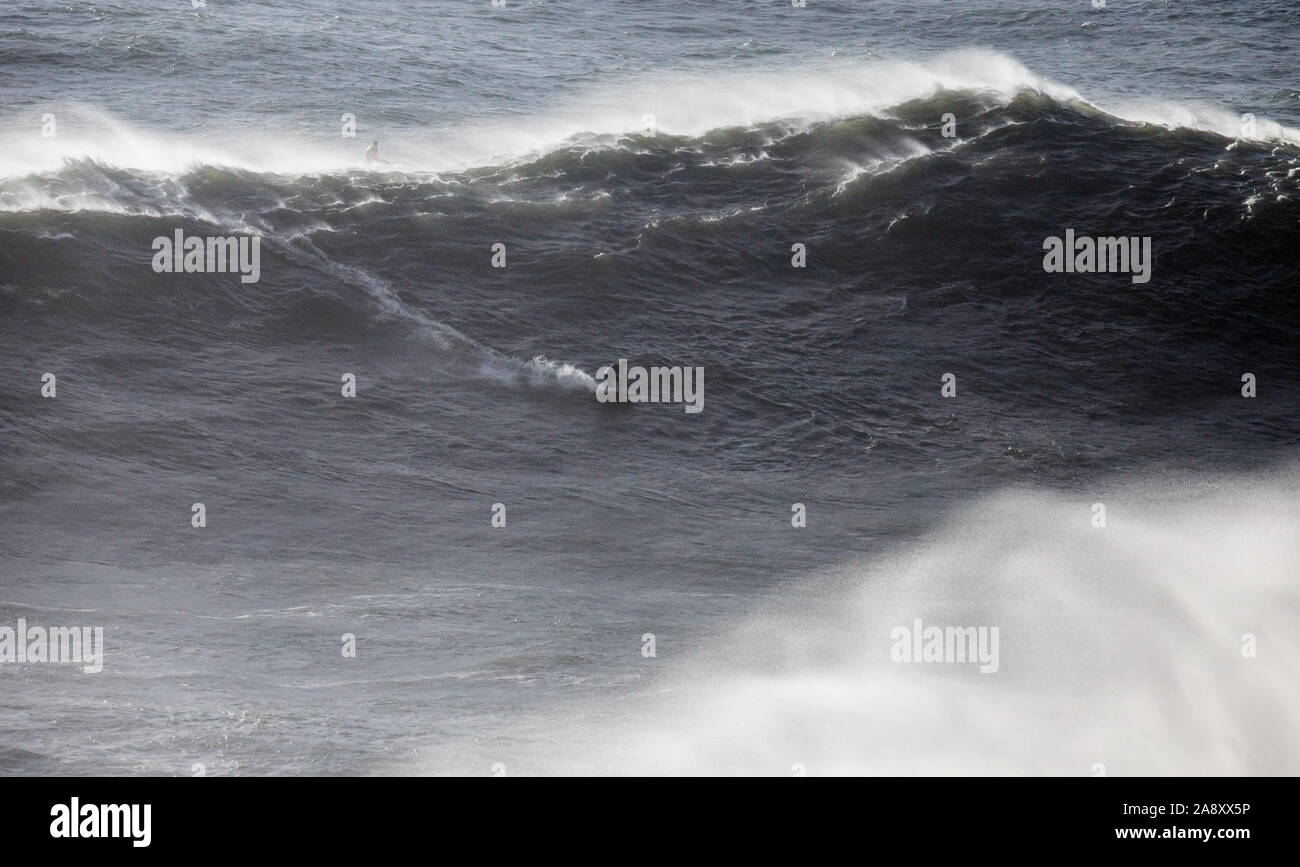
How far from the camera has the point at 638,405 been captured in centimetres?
2675

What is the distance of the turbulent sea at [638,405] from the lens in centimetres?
1719

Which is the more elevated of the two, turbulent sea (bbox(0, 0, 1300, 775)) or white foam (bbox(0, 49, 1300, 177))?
white foam (bbox(0, 49, 1300, 177))

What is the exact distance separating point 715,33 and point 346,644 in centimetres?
2892

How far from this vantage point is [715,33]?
1702 inches

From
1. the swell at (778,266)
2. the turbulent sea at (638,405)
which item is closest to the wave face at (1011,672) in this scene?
the turbulent sea at (638,405)

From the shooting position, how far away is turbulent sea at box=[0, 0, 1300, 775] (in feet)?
56.4

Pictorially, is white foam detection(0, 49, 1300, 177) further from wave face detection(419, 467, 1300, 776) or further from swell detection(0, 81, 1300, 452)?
wave face detection(419, 467, 1300, 776)

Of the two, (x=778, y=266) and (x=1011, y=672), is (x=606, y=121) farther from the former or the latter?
(x=1011, y=672)

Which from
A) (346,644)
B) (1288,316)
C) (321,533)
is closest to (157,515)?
(321,533)

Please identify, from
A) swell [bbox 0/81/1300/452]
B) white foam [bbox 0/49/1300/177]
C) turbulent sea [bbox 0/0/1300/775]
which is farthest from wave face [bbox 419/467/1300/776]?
white foam [bbox 0/49/1300/177]

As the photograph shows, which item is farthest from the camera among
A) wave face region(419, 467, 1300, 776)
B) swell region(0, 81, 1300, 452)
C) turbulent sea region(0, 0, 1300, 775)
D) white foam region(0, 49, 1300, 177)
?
white foam region(0, 49, 1300, 177)

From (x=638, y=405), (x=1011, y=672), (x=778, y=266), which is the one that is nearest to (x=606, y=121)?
(x=778, y=266)

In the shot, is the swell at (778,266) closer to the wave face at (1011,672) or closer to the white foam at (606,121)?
the white foam at (606,121)

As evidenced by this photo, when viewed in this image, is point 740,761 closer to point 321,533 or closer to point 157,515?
point 321,533
